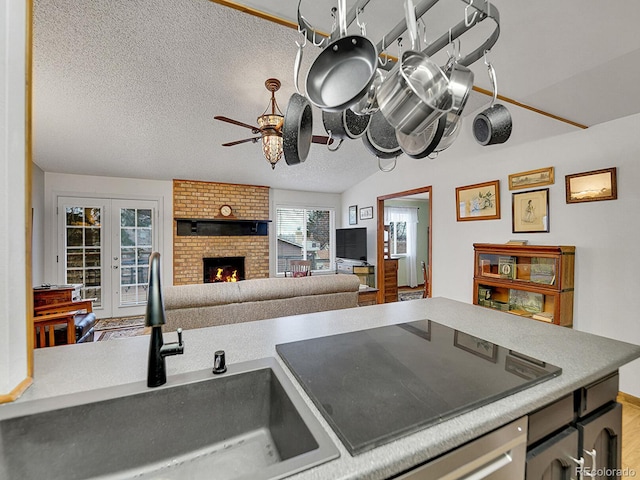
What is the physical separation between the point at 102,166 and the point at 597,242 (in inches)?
228

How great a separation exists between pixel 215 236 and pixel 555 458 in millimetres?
4955

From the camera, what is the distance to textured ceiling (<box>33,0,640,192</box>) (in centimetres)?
135

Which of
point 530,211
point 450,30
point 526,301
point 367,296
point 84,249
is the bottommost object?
A: point 367,296

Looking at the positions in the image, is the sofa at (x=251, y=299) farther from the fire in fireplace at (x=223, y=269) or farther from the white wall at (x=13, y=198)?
the fire in fireplace at (x=223, y=269)

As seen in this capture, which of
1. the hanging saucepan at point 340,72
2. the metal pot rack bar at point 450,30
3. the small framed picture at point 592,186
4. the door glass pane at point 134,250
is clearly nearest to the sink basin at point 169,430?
the hanging saucepan at point 340,72

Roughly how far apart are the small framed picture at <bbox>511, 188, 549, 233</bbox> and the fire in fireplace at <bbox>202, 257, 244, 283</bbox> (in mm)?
4217

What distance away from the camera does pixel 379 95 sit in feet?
3.12

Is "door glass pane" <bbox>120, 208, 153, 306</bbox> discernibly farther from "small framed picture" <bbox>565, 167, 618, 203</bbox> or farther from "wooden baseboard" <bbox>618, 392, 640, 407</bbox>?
"wooden baseboard" <bbox>618, 392, 640, 407</bbox>

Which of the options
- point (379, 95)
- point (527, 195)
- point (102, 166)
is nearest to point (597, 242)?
point (527, 195)

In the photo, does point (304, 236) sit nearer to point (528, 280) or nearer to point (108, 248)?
point (108, 248)

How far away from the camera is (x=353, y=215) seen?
5.88 meters

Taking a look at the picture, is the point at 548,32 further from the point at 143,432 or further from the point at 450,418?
the point at 143,432

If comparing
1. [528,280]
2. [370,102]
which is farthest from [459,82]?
[528,280]

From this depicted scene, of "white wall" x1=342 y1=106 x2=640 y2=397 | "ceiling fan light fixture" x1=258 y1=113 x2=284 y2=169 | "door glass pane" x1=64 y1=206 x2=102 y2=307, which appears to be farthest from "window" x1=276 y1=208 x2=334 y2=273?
"ceiling fan light fixture" x1=258 y1=113 x2=284 y2=169
